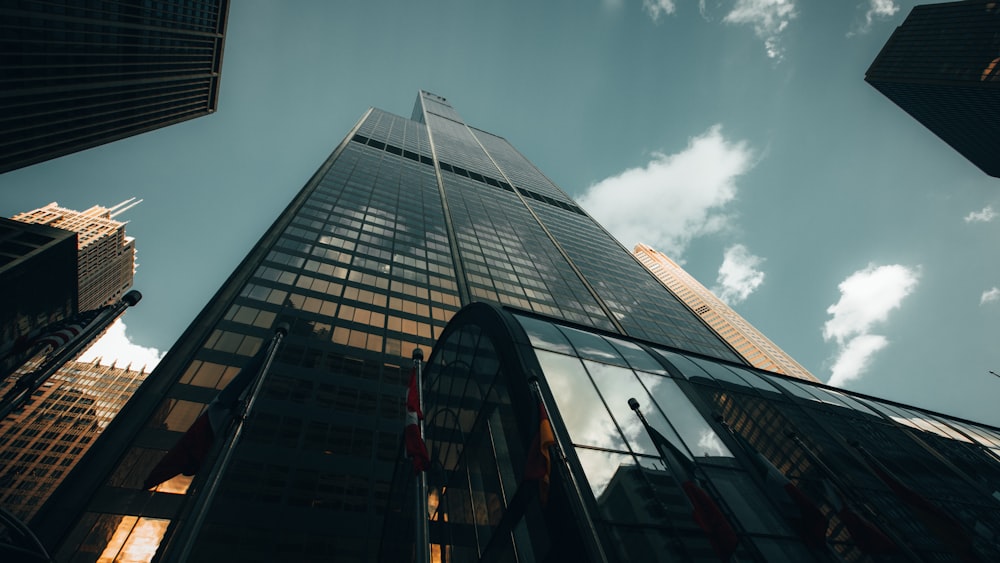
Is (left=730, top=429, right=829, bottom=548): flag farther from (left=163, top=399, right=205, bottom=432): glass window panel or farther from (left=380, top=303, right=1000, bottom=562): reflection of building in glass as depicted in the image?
(left=163, top=399, right=205, bottom=432): glass window panel

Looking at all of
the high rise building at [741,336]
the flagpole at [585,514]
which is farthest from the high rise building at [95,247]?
the high rise building at [741,336]

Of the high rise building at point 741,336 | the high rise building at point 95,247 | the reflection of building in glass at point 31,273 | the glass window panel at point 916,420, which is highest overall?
the glass window panel at point 916,420

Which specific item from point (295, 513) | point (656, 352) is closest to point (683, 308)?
point (656, 352)

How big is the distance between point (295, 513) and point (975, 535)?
92.0ft

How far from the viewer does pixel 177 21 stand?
69.2m

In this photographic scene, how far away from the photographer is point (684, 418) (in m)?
14.1

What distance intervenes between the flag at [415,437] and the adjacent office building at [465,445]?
2818mm

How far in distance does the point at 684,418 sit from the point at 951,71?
462 feet

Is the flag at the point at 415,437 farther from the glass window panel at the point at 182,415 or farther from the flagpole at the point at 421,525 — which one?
the glass window panel at the point at 182,415

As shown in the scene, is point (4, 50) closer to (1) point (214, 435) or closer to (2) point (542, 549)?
(1) point (214, 435)

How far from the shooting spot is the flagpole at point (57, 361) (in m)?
9.42

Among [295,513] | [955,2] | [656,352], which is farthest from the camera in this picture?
[955,2]

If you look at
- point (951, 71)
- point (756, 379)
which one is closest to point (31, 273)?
point (756, 379)

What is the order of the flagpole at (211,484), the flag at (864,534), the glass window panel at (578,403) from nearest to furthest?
the flagpole at (211,484) < the flag at (864,534) < the glass window panel at (578,403)
